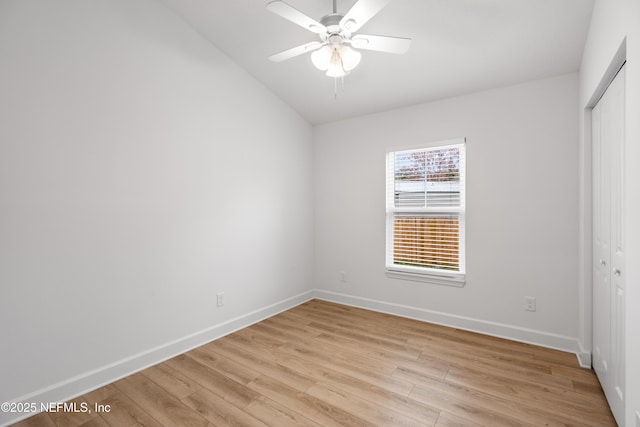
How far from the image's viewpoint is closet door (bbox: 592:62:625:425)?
1.65 m

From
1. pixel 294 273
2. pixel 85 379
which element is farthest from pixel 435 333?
pixel 85 379

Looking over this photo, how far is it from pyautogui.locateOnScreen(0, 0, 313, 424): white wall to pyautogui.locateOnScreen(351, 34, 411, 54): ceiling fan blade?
162 cm

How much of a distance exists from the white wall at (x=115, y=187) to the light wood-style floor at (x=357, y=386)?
1.21ft

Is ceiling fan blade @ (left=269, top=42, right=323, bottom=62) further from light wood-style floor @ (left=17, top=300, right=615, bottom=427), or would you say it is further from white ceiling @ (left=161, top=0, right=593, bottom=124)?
light wood-style floor @ (left=17, top=300, right=615, bottom=427)

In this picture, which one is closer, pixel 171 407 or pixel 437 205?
pixel 171 407

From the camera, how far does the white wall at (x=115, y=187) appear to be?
1843 mm

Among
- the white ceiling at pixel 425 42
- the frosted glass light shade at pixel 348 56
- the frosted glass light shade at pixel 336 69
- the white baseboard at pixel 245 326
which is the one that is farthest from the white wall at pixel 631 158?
the frosted glass light shade at pixel 336 69

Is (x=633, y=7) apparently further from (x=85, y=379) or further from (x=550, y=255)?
(x=85, y=379)

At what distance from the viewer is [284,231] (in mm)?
3814

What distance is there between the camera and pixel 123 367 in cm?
226

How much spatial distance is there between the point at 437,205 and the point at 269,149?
2.05 m

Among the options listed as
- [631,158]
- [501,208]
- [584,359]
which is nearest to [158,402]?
[631,158]

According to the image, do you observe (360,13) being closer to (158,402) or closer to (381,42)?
(381,42)

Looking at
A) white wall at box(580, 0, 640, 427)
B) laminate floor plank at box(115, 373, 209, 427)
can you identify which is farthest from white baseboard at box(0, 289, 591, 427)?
white wall at box(580, 0, 640, 427)
